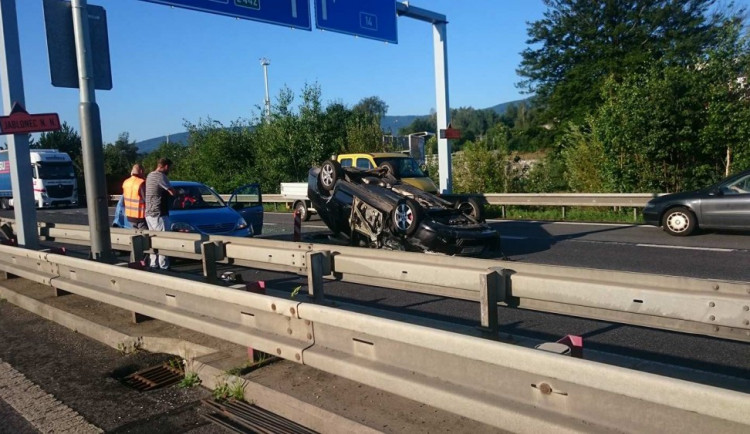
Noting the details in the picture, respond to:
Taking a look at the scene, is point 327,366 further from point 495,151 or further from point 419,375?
point 495,151

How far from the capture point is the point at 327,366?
3.80 m

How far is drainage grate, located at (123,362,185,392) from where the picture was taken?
4.76 m

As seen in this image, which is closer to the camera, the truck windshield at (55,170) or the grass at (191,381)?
the grass at (191,381)

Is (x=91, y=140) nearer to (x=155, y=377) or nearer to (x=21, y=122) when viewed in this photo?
(x=21, y=122)

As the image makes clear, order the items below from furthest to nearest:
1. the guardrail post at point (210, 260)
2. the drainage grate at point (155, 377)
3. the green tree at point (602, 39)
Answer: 1. the green tree at point (602, 39)
2. the guardrail post at point (210, 260)
3. the drainage grate at point (155, 377)

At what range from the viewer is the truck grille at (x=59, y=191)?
3653 centimetres

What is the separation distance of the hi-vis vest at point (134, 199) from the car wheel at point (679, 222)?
10.0 meters

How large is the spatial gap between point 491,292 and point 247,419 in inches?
68.2

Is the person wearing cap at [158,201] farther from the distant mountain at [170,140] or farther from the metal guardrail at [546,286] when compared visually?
the distant mountain at [170,140]

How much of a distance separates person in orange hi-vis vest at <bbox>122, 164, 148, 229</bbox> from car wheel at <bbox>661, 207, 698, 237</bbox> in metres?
10.0

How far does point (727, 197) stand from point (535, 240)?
11.9ft

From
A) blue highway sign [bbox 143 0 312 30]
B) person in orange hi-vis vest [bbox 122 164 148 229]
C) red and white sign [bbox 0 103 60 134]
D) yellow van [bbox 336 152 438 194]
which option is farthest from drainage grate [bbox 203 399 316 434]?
yellow van [bbox 336 152 438 194]

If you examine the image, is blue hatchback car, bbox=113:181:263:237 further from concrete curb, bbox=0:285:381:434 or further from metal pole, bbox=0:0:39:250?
concrete curb, bbox=0:285:381:434

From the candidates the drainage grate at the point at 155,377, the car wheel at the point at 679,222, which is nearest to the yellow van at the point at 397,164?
the car wheel at the point at 679,222
